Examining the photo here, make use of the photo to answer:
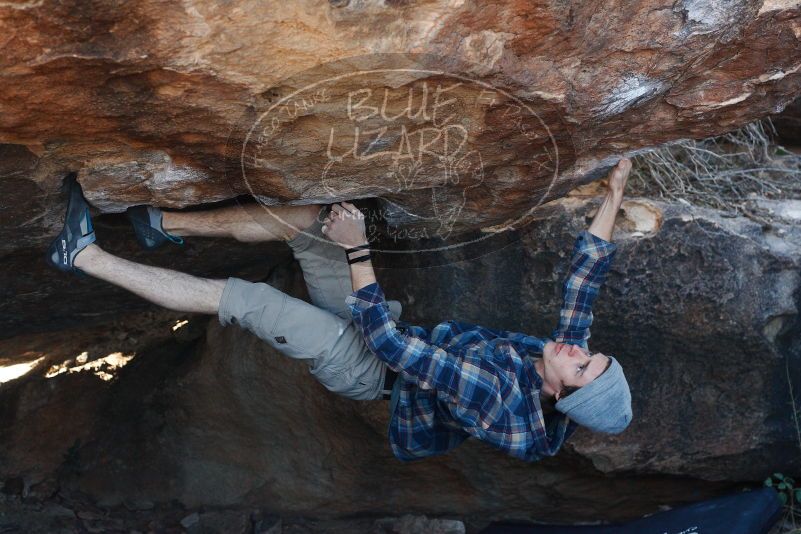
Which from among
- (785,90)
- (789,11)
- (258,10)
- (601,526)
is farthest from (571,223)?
A: (258,10)

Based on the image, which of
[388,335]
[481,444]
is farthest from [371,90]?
[481,444]

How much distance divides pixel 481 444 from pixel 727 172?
1.54 meters

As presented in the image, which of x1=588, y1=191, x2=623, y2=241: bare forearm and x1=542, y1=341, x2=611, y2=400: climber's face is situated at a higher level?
x1=588, y1=191, x2=623, y2=241: bare forearm

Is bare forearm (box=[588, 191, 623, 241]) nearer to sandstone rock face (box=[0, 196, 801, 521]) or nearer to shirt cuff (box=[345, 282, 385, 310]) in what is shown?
sandstone rock face (box=[0, 196, 801, 521])

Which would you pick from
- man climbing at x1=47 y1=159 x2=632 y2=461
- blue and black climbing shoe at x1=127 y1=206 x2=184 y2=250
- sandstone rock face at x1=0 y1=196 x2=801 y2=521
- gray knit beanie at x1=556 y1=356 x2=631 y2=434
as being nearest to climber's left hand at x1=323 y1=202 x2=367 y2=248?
man climbing at x1=47 y1=159 x2=632 y2=461

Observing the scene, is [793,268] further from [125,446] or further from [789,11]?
[125,446]

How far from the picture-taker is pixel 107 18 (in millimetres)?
1704

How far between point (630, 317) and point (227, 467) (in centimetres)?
182

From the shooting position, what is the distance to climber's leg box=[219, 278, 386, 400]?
2.46m

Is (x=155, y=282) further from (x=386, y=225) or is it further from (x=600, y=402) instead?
(x=600, y=402)

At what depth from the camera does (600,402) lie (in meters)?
2.46

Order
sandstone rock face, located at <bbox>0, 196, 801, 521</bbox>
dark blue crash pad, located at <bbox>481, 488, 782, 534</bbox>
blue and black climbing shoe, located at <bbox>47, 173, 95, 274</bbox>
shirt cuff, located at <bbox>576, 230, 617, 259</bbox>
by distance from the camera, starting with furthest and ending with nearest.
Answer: dark blue crash pad, located at <bbox>481, 488, 782, 534</bbox> → sandstone rock face, located at <bbox>0, 196, 801, 521</bbox> → shirt cuff, located at <bbox>576, 230, 617, 259</bbox> → blue and black climbing shoe, located at <bbox>47, 173, 95, 274</bbox>

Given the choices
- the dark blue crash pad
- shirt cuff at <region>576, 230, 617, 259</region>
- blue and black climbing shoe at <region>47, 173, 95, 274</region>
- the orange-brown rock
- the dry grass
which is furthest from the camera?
the dry grass

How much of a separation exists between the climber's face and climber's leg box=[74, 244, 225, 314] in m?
0.97
